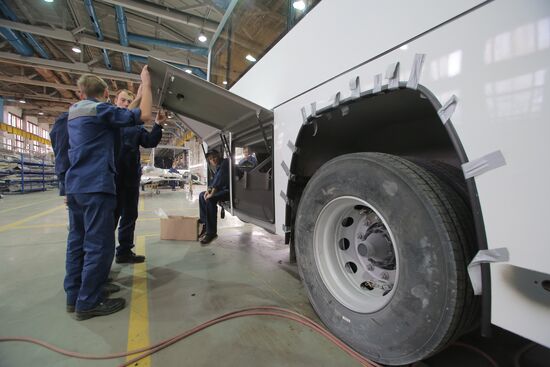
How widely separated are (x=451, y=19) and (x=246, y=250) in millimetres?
2762

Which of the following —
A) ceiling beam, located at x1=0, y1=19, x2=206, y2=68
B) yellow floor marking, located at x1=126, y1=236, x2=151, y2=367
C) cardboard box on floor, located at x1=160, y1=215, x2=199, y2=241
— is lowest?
yellow floor marking, located at x1=126, y1=236, x2=151, y2=367

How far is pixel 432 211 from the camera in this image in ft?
2.91

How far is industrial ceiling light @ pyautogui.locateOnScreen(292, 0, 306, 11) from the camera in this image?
1.68 meters

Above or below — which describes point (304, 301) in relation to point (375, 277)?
below

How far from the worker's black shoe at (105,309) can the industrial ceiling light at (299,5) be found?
2.41 meters

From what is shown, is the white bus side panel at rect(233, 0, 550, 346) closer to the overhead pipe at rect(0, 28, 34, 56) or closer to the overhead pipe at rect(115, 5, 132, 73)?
the overhead pipe at rect(115, 5, 132, 73)

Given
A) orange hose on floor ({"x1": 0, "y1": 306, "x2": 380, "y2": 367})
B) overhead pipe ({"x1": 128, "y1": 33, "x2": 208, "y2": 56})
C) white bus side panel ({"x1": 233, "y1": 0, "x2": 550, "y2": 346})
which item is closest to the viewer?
white bus side panel ({"x1": 233, "y1": 0, "x2": 550, "y2": 346})

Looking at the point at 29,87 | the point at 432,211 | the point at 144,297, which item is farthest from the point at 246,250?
the point at 29,87

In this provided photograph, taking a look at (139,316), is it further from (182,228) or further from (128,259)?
(182,228)

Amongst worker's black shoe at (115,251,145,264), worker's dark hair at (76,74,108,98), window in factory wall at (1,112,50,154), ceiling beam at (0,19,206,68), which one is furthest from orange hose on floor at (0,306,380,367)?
window in factory wall at (1,112,50,154)

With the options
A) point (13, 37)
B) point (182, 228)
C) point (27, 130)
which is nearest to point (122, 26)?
point (13, 37)

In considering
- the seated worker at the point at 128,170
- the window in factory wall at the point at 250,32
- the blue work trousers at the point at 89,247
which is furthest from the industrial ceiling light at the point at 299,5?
the blue work trousers at the point at 89,247

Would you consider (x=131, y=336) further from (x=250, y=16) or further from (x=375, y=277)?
(x=250, y=16)

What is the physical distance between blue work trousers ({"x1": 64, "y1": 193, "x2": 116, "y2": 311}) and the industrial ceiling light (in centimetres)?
184
